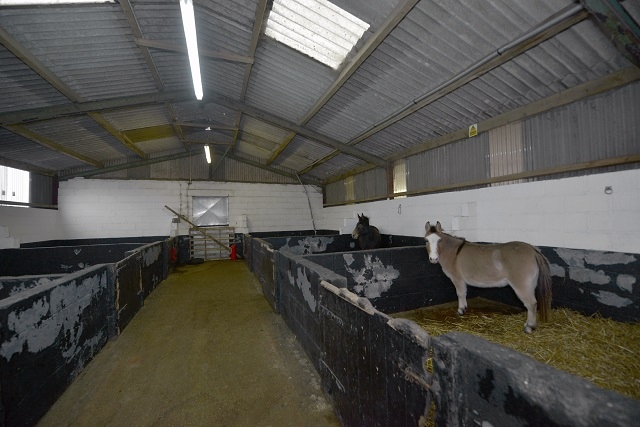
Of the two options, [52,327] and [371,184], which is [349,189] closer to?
[371,184]

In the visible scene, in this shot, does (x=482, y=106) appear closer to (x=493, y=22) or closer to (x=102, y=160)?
(x=493, y=22)

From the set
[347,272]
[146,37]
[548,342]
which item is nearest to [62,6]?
[146,37]

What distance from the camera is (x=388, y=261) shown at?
14.8 feet

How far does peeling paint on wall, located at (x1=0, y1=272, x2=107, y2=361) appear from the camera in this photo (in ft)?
6.61

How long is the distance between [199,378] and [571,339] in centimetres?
403

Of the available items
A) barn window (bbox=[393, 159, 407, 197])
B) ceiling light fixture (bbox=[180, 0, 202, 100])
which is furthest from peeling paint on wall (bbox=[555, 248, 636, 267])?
ceiling light fixture (bbox=[180, 0, 202, 100])

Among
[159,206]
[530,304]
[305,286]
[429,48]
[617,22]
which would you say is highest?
[429,48]

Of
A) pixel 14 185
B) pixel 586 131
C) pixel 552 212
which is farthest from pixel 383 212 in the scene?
pixel 14 185

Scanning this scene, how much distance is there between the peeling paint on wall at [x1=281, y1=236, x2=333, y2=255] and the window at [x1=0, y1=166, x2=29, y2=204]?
8226mm

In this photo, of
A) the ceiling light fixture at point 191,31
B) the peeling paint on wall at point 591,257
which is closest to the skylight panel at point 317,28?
the ceiling light fixture at point 191,31

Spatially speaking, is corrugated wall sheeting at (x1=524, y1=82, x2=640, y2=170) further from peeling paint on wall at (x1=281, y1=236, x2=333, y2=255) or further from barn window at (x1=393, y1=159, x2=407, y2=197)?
peeling paint on wall at (x1=281, y1=236, x2=333, y2=255)

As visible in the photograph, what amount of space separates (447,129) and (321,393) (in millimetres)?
5791

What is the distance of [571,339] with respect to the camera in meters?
2.91

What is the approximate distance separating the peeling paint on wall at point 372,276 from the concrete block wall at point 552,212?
2.13 m
